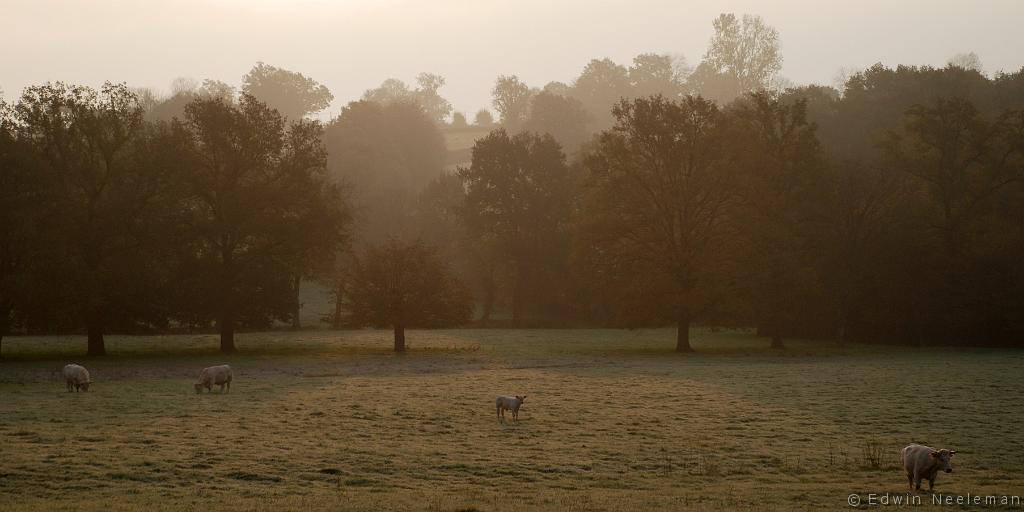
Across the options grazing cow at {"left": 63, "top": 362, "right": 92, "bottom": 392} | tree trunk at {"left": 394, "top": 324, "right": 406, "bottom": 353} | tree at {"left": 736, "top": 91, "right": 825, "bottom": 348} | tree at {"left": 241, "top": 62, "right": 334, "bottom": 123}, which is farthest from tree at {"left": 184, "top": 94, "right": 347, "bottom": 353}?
tree at {"left": 241, "top": 62, "right": 334, "bottom": 123}

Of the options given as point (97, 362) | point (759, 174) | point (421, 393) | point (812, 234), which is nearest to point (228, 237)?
point (97, 362)

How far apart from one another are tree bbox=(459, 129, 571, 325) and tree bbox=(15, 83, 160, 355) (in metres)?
44.4

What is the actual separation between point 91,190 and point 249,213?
31.3 feet

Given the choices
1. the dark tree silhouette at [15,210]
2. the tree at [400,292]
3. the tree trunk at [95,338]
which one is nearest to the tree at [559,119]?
the tree at [400,292]

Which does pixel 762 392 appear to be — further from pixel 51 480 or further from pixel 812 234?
pixel 812 234

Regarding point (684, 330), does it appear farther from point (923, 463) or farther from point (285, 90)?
point (285, 90)

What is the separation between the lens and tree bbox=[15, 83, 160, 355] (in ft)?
174

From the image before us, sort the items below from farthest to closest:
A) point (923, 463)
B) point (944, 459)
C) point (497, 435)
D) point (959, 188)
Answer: point (959, 188), point (497, 435), point (923, 463), point (944, 459)

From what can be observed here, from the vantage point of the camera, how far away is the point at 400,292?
60969 mm

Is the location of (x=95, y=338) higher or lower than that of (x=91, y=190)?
lower

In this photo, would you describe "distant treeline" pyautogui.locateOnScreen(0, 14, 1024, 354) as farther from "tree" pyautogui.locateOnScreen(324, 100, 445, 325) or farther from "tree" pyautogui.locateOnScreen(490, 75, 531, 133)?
"tree" pyautogui.locateOnScreen(490, 75, 531, 133)

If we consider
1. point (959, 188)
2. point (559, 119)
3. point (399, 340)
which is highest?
point (559, 119)

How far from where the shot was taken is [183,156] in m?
58.5

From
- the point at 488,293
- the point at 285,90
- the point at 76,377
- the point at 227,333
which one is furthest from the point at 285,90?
the point at 76,377
